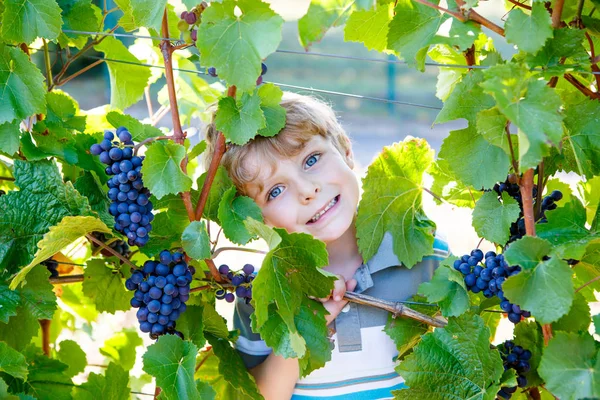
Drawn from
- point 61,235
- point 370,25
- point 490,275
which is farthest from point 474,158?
point 61,235

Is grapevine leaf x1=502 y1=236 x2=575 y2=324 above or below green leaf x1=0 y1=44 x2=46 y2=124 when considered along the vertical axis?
below

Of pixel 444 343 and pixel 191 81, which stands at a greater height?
pixel 191 81

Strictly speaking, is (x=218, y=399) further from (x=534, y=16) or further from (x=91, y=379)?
(x=534, y=16)

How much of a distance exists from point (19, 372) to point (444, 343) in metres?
0.70

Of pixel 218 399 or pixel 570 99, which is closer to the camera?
pixel 570 99

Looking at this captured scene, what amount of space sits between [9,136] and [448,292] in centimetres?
78

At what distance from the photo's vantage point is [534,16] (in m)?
1.07

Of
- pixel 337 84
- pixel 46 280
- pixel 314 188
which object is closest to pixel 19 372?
pixel 46 280

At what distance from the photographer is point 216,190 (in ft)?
4.53

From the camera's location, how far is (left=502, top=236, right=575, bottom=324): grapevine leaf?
102cm

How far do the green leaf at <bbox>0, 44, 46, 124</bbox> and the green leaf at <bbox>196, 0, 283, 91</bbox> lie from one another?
38 centimetres

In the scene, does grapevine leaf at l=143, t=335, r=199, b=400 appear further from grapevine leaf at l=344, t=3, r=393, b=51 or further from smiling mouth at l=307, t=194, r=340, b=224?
grapevine leaf at l=344, t=3, r=393, b=51

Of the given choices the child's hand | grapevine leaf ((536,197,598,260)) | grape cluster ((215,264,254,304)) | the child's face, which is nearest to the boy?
the child's face

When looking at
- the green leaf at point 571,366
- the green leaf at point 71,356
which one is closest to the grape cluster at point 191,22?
the green leaf at point 571,366
